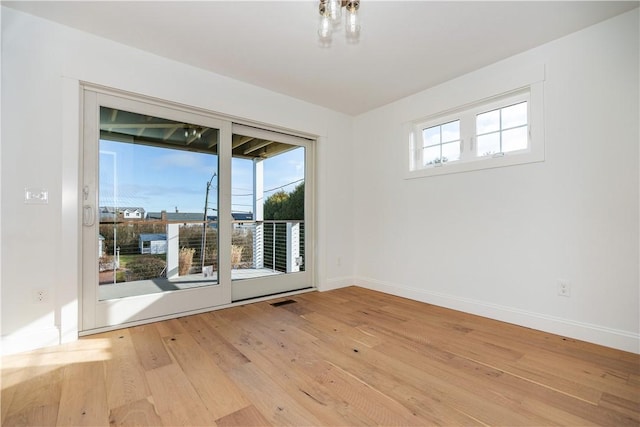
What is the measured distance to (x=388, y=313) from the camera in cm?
294

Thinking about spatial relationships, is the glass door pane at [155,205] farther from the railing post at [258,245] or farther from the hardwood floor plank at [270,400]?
the hardwood floor plank at [270,400]

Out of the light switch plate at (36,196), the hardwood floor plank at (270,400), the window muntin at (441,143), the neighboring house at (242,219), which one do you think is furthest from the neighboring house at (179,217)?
the window muntin at (441,143)

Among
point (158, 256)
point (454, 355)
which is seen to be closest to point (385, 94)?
point (454, 355)

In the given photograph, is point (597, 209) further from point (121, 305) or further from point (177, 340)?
point (121, 305)

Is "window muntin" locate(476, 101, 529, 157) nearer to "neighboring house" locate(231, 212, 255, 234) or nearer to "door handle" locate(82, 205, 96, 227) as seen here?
"neighboring house" locate(231, 212, 255, 234)

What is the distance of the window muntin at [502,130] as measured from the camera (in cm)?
268

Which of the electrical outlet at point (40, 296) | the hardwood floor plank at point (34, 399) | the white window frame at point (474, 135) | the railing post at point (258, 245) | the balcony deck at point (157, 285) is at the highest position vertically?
the white window frame at point (474, 135)

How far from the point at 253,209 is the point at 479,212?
2387 millimetres

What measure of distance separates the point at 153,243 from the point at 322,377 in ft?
6.45

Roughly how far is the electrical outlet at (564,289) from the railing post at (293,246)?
8.69 feet

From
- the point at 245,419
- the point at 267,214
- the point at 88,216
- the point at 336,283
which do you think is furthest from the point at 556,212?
the point at 88,216

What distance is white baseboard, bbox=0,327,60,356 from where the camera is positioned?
2021mm

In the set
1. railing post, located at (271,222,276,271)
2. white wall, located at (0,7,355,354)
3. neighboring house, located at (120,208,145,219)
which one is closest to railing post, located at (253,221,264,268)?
railing post, located at (271,222,276,271)

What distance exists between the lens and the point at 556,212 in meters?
2.41
